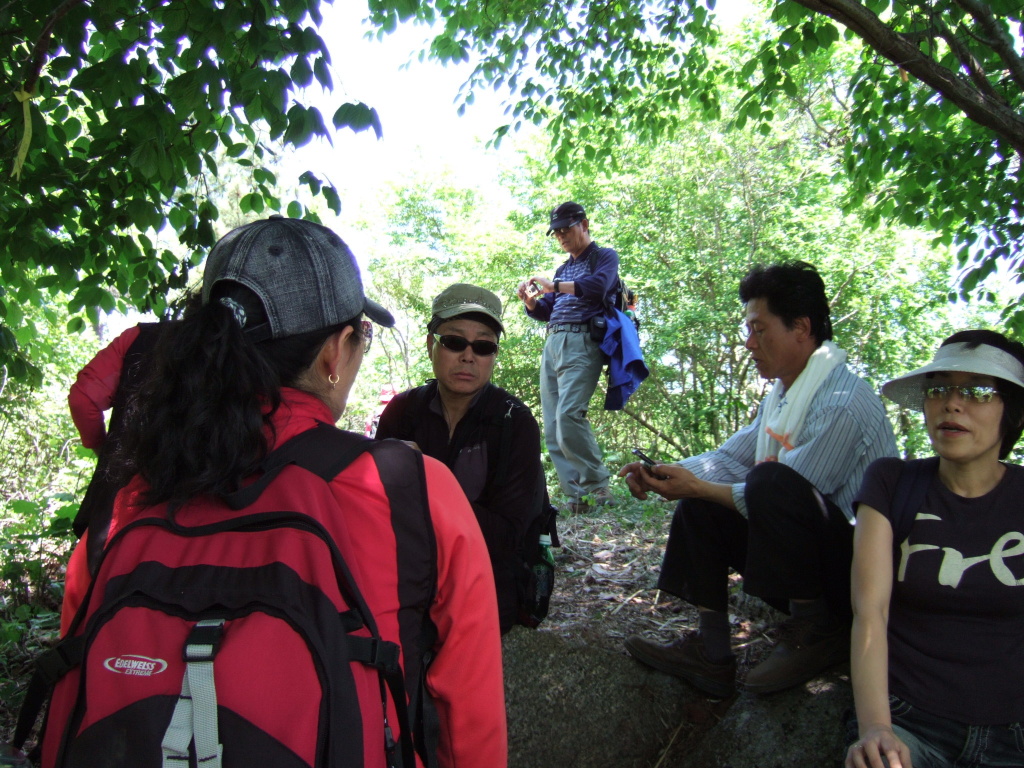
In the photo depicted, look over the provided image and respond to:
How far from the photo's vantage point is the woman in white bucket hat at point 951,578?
84.0 inches

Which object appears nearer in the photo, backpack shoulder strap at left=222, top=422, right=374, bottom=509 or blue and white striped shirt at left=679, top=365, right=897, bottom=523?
backpack shoulder strap at left=222, top=422, right=374, bottom=509

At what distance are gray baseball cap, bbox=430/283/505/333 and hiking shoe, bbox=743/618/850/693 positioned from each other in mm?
1676

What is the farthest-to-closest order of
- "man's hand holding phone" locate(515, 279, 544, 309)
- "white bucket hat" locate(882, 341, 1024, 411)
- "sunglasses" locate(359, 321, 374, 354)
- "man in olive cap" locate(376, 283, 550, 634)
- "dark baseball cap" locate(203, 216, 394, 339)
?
"man's hand holding phone" locate(515, 279, 544, 309), "man in olive cap" locate(376, 283, 550, 634), "white bucket hat" locate(882, 341, 1024, 411), "sunglasses" locate(359, 321, 374, 354), "dark baseball cap" locate(203, 216, 394, 339)

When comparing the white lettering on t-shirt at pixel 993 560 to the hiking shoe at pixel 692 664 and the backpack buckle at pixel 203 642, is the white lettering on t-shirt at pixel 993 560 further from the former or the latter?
the backpack buckle at pixel 203 642

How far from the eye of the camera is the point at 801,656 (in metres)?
2.76

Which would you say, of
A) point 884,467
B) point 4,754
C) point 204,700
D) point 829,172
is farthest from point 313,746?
point 829,172

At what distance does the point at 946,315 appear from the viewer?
1112 centimetres

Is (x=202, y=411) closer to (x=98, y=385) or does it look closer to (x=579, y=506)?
(x=98, y=385)

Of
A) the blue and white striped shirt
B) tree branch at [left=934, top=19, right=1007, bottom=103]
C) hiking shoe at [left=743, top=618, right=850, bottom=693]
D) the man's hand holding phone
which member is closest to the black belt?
the man's hand holding phone

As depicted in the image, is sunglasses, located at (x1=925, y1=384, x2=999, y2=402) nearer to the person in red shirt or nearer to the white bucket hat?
the white bucket hat

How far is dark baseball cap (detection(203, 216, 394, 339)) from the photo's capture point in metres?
1.37

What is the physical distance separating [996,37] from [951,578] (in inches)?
84.0

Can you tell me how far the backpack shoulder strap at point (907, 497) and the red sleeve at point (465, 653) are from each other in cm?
149

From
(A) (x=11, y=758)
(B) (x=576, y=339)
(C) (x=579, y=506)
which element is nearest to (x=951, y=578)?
(A) (x=11, y=758)
